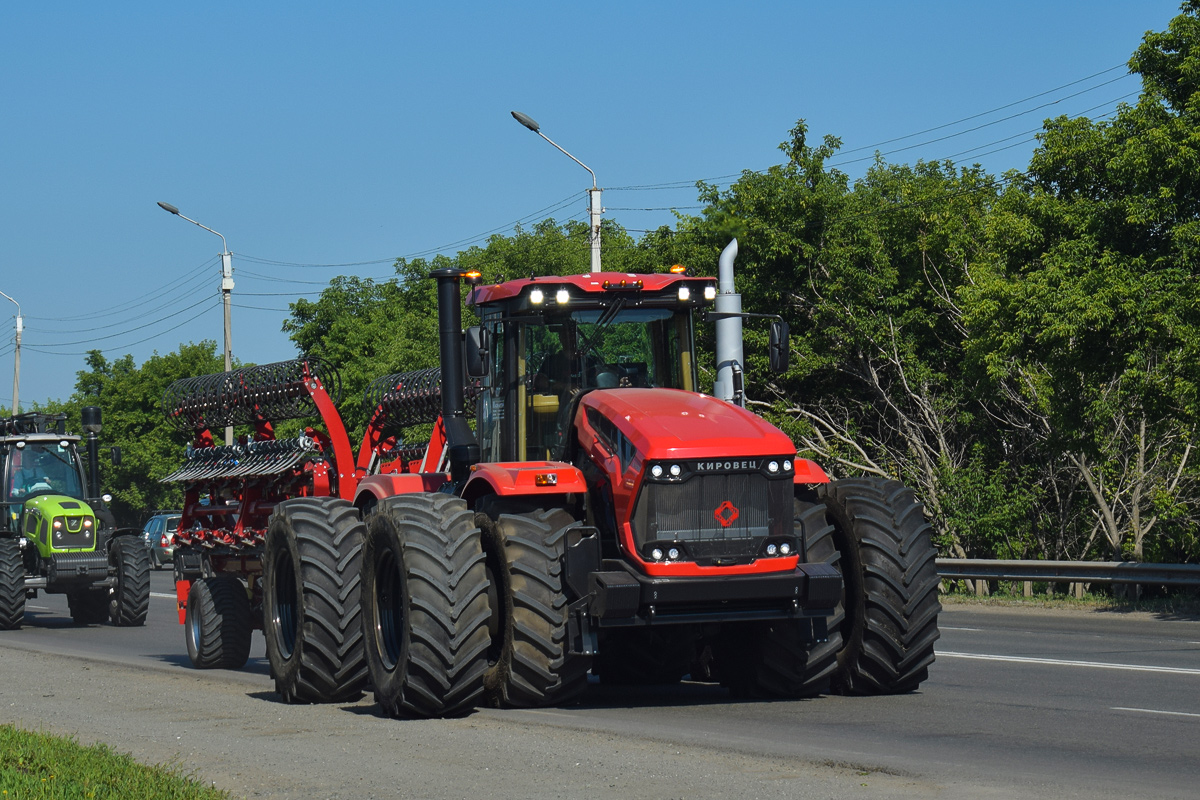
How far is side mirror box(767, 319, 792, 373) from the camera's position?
36.2ft

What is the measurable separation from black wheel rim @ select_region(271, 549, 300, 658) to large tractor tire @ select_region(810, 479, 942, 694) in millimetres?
4456

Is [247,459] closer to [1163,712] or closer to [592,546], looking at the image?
[592,546]

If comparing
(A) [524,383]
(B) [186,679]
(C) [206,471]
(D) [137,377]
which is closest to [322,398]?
(C) [206,471]

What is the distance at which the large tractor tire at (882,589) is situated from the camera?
34.2ft

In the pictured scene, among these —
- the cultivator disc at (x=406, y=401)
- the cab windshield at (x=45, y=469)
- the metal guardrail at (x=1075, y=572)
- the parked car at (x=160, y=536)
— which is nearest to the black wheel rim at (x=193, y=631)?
the cultivator disc at (x=406, y=401)

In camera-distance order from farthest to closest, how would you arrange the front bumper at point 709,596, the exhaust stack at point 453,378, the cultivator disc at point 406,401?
the cultivator disc at point 406,401
the exhaust stack at point 453,378
the front bumper at point 709,596

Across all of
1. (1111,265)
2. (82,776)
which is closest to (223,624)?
(82,776)

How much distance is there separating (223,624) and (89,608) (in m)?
10.1

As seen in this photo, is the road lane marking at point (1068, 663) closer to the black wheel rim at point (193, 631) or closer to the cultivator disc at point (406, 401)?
the cultivator disc at point (406, 401)

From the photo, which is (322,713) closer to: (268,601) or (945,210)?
(268,601)

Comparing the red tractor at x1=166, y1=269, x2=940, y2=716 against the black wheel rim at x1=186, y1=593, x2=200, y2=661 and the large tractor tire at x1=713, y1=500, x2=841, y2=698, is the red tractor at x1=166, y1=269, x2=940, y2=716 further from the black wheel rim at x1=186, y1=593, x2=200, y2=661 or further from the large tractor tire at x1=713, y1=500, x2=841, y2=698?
the black wheel rim at x1=186, y1=593, x2=200, y2=661

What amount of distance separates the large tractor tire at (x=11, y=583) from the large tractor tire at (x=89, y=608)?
2.26 metres

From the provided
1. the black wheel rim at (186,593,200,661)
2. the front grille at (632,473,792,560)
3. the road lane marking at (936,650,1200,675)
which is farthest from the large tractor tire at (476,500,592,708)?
the black wheel rim at (186,593,200,661)

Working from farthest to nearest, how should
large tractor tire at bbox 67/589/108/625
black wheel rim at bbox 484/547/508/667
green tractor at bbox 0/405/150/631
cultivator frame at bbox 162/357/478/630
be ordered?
→ 1. large tractor tire at bbox 67/589/108/625
2. green tractor at bbox 0/405/150/631
3. cultivator frame at bbox 162/357/478/630
4. black wheel rim at bbox 484/547/508/667
